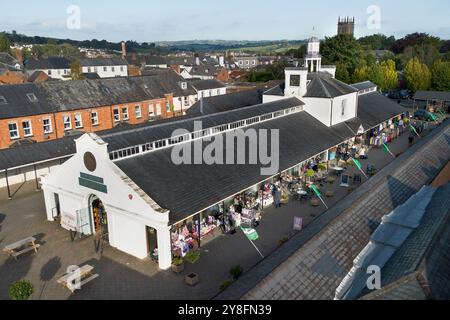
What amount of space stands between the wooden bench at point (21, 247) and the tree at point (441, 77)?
206ft

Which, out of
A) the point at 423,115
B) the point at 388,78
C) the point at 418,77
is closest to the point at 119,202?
the point at 423,115

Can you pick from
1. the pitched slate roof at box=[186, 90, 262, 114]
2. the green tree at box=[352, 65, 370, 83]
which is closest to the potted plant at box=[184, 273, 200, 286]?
the pitched slate roof at box=[186, 90, 262, 114]

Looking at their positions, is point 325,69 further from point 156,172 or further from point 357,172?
point 156,172

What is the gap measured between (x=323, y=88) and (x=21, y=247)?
25.7m

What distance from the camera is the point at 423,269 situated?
315 inches

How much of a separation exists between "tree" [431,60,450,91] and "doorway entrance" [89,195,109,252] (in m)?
59.8

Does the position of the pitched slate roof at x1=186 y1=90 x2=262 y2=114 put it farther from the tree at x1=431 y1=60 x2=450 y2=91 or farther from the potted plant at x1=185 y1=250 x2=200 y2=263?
the tree at x1=431 y1=60 x2=450 y2=91

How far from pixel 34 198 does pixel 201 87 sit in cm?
3555

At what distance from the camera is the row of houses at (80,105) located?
33.4 metres

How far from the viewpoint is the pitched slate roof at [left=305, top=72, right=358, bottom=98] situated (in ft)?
108

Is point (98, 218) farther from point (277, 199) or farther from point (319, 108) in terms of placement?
point (319, 108)

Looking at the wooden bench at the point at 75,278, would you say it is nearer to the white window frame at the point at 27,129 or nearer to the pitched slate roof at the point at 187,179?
the pitched slate roof at the point at 187,179

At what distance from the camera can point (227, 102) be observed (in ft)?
140
